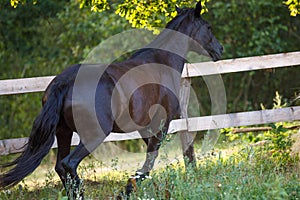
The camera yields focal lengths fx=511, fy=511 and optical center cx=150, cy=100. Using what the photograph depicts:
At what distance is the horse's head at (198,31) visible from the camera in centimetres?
613

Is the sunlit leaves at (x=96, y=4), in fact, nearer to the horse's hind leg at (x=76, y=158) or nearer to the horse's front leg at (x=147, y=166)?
the horse's front leg at (x=147, y=166)

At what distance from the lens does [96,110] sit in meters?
4.65

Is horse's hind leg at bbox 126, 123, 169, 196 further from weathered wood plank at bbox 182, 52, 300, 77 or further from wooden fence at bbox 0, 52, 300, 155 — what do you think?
weathered wood plank at bbox 182, 52, 300, 77

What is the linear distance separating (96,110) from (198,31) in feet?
6.98

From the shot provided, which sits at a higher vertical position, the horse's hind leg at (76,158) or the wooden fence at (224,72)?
the wooden fence at (224,72)

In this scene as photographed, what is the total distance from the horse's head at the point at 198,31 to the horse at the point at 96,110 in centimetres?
69

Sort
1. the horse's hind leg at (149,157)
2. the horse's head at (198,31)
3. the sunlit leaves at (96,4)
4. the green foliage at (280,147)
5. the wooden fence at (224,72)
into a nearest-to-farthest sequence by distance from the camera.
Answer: the horse's hind leg at (149,157)
the horse's head at (198,31)
the green foliage at (280,147)
the sunlit leaves at (96,4)
the wooden fence at (224,72)

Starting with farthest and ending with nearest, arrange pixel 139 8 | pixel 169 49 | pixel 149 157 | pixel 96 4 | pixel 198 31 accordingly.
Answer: pixel 139 8 < pixel 96 4 < pixel 198 31 < pixel 169 49 < pixel 149 157

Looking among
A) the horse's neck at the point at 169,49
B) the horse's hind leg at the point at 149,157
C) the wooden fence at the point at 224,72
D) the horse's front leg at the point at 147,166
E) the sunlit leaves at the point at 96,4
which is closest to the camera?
the horse's front leg at the point at 147,166

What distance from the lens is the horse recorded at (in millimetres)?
4629

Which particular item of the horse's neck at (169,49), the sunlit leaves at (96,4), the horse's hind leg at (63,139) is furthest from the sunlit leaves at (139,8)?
the horse's hind leg at (63,139)

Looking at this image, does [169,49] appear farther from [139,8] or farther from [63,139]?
[63,139]

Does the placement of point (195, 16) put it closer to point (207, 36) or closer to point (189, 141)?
point (207, 36)

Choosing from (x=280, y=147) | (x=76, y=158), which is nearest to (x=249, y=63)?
(x=280, y=147)
